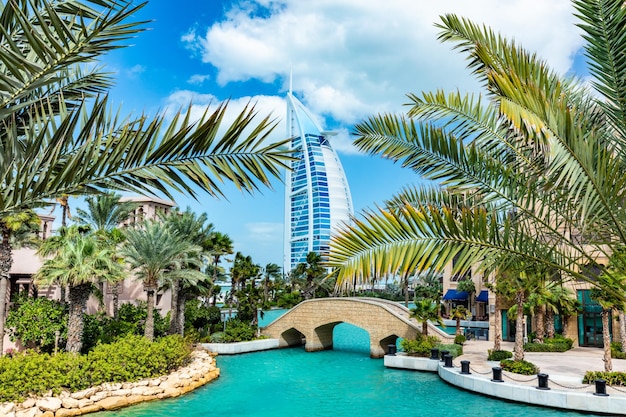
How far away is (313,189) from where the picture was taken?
13250cm

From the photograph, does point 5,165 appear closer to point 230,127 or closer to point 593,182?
point 230,127

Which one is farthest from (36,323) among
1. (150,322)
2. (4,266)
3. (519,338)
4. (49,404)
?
(519,338)

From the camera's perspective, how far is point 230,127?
453cm

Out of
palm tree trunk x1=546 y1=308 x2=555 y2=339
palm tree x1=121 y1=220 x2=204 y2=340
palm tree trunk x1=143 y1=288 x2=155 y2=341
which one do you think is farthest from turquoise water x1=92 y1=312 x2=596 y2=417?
palm tree trunk x1=546 y1=308 x2=555 y2=339

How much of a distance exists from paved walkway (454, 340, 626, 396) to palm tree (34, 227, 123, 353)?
17251 mm

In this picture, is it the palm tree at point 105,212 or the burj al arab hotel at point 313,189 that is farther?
the burj al arab hotel at point 313,189

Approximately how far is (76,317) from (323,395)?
1139cm

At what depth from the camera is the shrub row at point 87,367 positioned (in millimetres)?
17750

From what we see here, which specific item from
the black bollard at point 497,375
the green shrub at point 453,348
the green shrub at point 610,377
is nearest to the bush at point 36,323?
the green shrub at point 453,348

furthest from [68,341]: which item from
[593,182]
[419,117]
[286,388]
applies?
[593,182]

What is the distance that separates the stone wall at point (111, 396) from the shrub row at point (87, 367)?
38 centimetres

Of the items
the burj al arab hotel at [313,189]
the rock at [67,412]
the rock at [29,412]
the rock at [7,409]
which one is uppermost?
the burj al arab hotel at [313,189]

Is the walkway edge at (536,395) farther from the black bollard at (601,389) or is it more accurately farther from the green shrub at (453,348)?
the green shrub at (453,348)

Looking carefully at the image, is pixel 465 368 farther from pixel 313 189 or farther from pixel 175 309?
pixel 313 189
